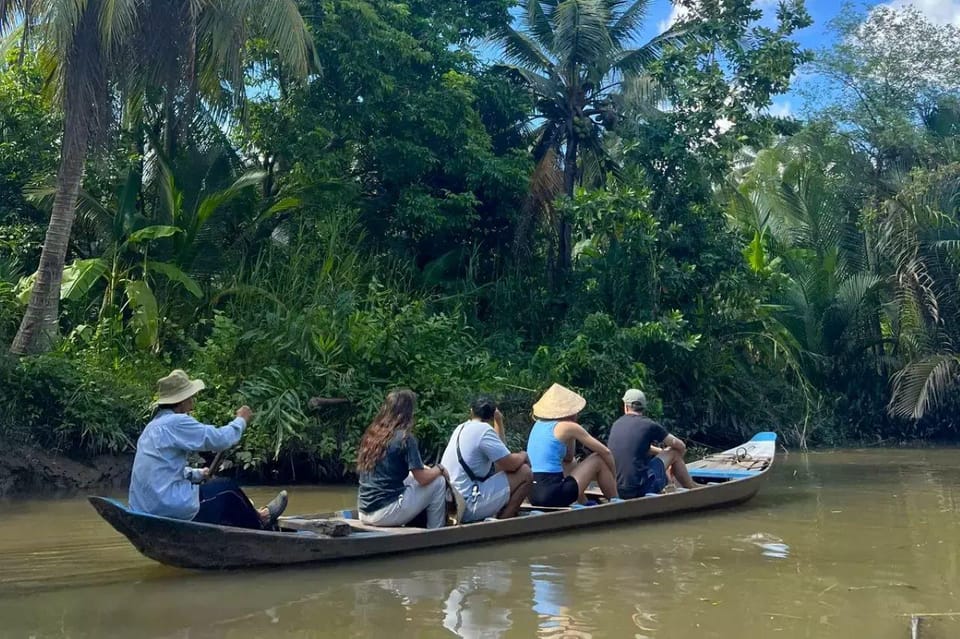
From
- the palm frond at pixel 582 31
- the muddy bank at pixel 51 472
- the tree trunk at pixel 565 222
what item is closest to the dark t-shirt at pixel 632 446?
the muddy bank at pixel 51 472

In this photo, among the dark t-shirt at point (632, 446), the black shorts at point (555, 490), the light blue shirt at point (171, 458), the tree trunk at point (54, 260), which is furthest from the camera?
the tree trunk at point (54, 260)

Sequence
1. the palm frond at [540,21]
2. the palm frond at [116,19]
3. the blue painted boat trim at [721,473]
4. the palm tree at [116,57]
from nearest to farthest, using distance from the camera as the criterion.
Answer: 1. the blue painted boat trim at [721,473]
2. the palm frond at [116,19]
3. the palm tree at [116,57]
4. the palm frond at [540,21]

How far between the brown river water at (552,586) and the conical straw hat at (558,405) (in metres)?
1.07

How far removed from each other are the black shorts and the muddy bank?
5.85 meters

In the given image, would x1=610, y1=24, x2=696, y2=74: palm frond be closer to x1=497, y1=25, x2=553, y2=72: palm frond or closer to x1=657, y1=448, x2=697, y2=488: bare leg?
x1=497, y1=25, x2=553, y2=72: palm frond

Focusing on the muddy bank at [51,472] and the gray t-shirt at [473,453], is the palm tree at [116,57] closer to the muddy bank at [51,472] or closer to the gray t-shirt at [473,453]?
the muddy bank at [51,472]

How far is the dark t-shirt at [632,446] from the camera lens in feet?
29.8

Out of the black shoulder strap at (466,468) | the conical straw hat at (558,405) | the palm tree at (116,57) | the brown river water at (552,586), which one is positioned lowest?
the brown river water at (552,586)

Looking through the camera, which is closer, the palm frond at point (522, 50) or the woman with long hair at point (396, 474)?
the woman with long hair at point (396, 474)

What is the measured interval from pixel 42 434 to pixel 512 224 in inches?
343

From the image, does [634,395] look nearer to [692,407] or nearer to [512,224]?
[692,407]

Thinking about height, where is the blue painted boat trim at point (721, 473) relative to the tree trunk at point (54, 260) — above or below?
below

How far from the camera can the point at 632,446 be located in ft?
30.3

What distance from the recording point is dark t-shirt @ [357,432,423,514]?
743cm
